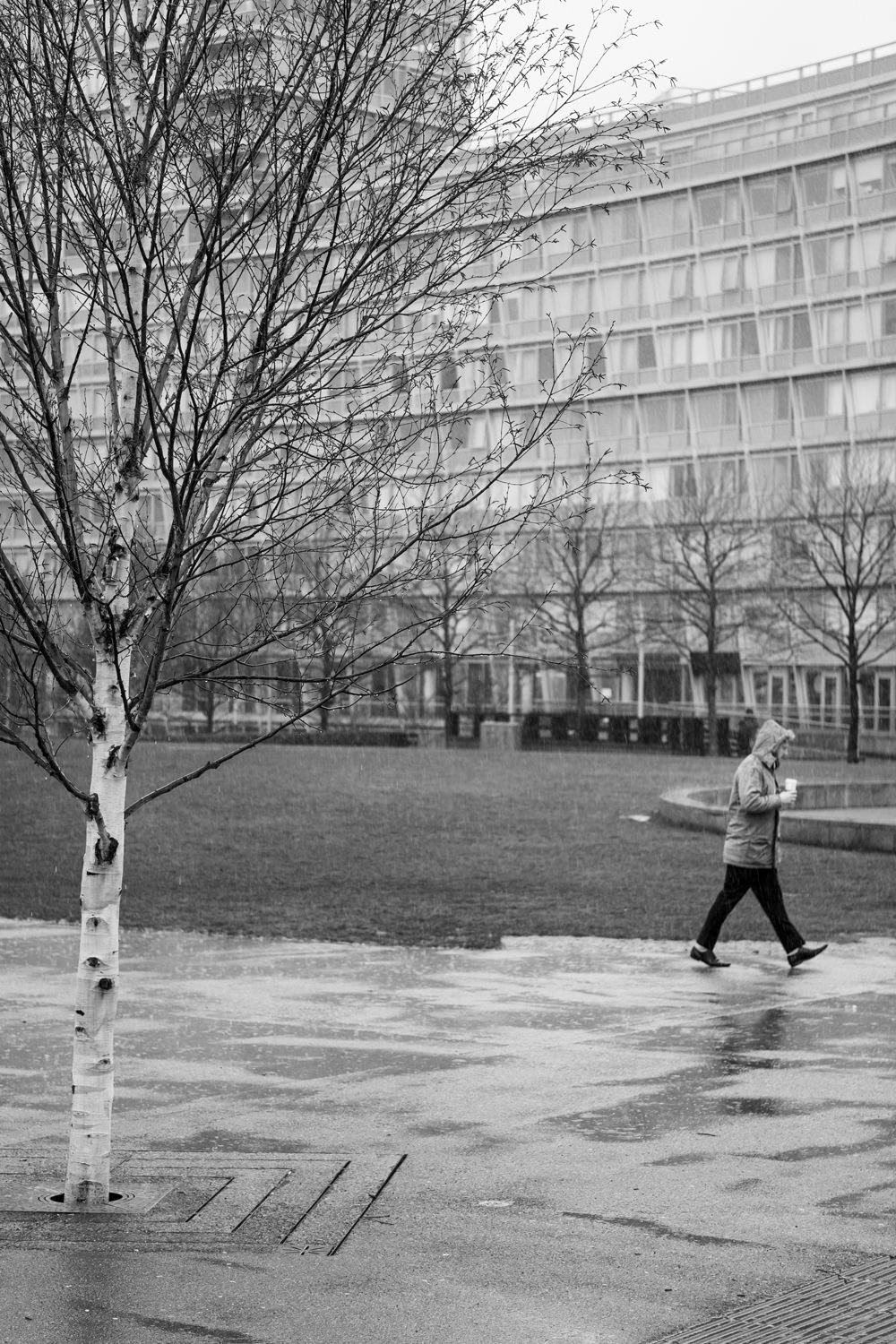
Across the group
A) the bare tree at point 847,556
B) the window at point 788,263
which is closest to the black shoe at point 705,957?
the bare tree at point 847,556

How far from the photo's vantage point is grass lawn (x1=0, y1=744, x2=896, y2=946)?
54.2ft

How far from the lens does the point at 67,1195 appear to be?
654 centimetres

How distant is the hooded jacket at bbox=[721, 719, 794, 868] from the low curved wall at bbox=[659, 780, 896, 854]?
21.4 ft

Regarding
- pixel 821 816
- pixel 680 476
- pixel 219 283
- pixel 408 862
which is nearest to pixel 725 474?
pixel 680 476

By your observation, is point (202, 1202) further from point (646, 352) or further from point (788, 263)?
point (646, 352)

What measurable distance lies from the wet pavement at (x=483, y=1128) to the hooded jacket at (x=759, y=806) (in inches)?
33.6

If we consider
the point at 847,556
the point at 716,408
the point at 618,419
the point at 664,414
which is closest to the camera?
the point at 847,556

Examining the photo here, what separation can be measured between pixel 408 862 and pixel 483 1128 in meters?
13.1

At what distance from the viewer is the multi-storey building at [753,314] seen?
65500 millimetres

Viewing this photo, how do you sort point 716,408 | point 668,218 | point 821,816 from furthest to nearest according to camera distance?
point 668,218
point 716,408
point 821,816

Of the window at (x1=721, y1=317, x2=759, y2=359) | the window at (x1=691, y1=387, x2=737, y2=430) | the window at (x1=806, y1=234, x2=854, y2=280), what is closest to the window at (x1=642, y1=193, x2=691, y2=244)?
the window at (x1=721, y1=317, x2=759, y2=359)

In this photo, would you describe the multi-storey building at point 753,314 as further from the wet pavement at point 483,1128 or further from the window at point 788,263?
the wet pavement at point 483,1128

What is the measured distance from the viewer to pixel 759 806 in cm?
1374

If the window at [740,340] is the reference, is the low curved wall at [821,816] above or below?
below
